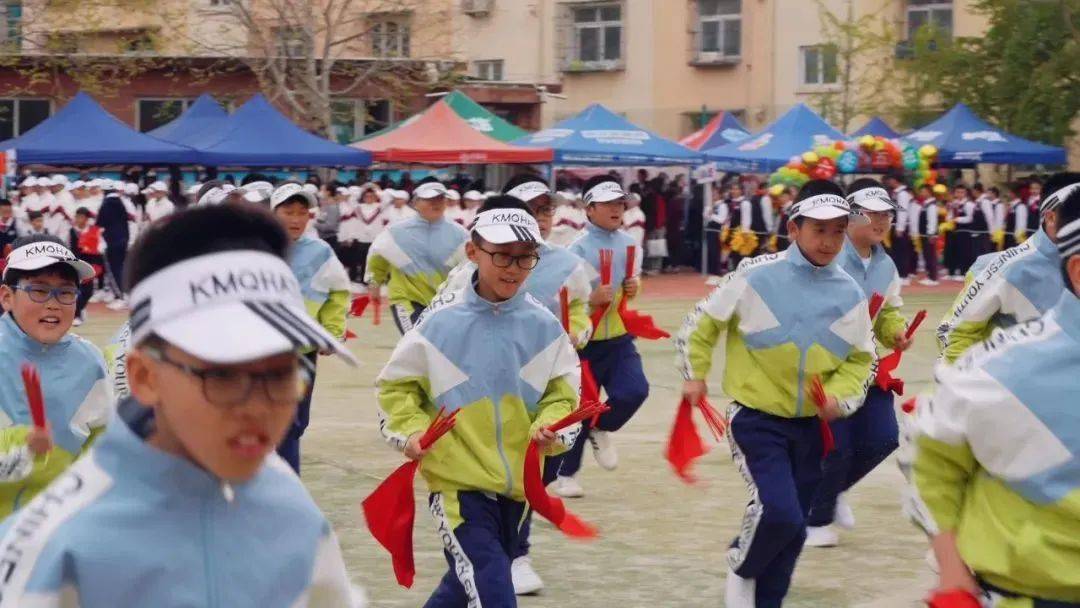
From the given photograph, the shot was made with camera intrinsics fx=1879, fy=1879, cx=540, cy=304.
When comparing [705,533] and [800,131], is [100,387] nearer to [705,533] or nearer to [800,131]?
[705,533]

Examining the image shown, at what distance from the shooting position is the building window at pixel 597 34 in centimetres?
4791

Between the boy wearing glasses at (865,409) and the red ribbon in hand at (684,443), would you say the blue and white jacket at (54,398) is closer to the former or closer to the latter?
the red ribbon in hand at (684,443)

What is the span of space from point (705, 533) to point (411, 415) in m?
3.86

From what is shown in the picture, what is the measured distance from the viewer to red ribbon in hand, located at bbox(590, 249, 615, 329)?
39.2 feet

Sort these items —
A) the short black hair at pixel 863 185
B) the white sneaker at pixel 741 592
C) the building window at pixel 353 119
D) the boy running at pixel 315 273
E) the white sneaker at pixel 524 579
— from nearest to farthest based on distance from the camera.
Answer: the white sneaker at pixel 741 592, the white sneaker at pixel 524 579, the short black hair at pixel 863 185, the boy running at pixel 315 273, the building window at pixel 353 119

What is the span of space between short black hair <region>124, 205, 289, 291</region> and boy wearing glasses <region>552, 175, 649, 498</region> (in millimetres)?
8739

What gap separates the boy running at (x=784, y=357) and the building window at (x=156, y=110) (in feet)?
113

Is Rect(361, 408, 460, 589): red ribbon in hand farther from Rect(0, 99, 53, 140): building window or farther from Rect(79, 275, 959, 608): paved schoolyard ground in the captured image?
Rect(0, 99, 53, 140): building window

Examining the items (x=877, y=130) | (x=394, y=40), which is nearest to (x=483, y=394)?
(x=877, y=130)

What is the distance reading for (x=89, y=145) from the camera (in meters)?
27.5

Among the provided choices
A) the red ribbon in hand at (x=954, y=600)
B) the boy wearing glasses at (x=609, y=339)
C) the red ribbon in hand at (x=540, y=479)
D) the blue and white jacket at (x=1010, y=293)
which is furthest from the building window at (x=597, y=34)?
the red ribbon in hand at (x=954, y=600)

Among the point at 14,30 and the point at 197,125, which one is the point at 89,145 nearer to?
the point at 197,125

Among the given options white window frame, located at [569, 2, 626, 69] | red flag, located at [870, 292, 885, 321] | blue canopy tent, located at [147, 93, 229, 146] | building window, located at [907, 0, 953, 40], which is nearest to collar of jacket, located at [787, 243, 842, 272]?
red flag, located at [870, 292, 885, 321]

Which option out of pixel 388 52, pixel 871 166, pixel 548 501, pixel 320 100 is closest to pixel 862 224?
pixel 548 501
